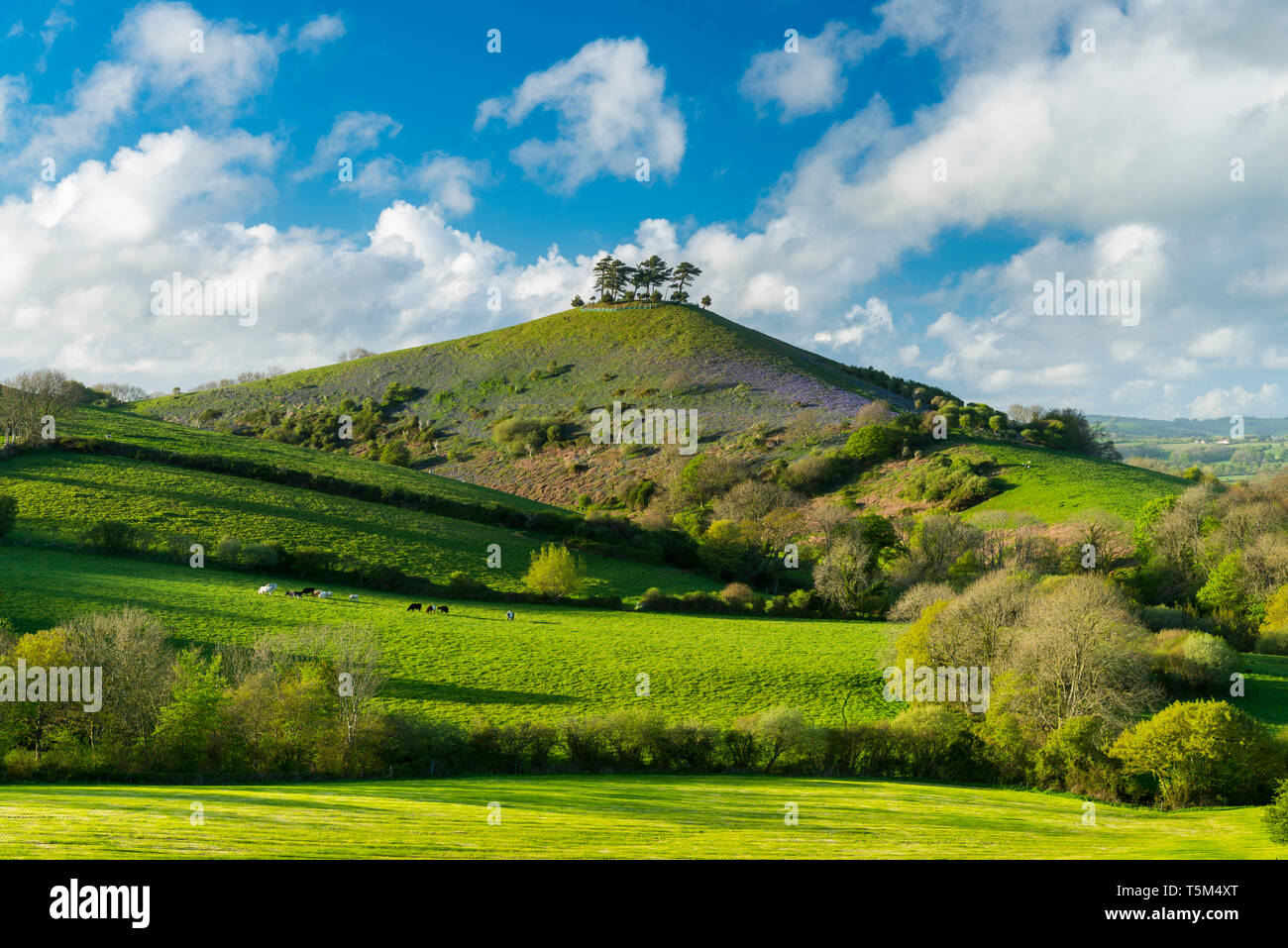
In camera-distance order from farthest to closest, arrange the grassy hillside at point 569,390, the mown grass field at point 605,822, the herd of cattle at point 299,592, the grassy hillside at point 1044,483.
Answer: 1. the grassy hillside at point 569,390
2. the grassy hillside at point 1044,483
3. the herd of cattle at point 299,592
4. the mown grass field at point 605,822

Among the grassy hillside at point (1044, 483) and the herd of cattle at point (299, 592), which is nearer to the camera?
the herd of cattle at point (299, 592)

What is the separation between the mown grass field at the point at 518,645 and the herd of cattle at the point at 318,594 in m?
0.80

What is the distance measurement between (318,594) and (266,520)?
1869 cm

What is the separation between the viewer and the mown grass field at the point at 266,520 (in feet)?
216

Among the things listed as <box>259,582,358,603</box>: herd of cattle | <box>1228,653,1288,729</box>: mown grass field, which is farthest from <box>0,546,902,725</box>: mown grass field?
<box>1228,653,1288,729</box>: mown grass field

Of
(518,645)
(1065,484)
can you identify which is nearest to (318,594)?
(518,645)

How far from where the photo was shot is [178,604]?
49.0 m

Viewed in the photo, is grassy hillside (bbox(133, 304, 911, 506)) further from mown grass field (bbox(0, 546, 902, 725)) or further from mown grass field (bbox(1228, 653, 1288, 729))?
mown grass field (bbox(1228, 653, 1288, 729))

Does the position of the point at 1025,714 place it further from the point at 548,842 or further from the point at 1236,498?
the point at 1236,498

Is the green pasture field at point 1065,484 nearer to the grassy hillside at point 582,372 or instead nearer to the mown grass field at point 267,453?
the grassy hillside at point 582,372

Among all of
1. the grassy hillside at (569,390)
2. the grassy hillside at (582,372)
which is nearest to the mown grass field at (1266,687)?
the grassy hillside at (569,390)

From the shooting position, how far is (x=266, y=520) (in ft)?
231

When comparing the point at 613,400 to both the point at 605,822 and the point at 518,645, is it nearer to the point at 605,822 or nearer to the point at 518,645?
the point at 518,645

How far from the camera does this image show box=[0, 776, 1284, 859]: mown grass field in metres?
17.6
